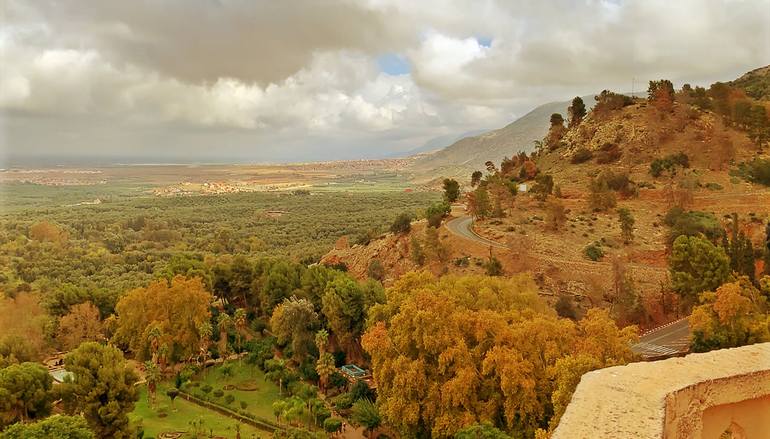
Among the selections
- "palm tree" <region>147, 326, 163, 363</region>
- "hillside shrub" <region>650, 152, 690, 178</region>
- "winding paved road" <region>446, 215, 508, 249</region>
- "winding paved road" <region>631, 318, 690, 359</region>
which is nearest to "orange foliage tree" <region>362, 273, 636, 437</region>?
"winding paved road" <region>631, 318, 690, 359</region>

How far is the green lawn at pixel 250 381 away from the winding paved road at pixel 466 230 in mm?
20778

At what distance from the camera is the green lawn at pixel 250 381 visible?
105 ft

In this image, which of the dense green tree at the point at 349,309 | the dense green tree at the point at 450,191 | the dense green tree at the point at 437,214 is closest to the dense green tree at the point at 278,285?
the dense green tree at the point at 349,309

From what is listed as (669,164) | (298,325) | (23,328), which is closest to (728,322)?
(298,325)

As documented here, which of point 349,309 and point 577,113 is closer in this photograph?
point 349,309

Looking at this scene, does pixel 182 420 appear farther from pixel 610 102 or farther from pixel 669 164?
pixel 610 102

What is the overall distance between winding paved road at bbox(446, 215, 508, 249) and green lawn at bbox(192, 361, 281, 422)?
68.2ft

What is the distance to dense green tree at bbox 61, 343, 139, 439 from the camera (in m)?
24.8

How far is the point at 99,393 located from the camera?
81.9 feet

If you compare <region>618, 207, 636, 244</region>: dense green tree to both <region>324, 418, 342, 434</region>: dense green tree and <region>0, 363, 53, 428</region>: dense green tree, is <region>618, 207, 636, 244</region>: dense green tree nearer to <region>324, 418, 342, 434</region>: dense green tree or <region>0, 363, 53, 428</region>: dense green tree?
<region>324, 418, 342, 434</region>: dense green tree

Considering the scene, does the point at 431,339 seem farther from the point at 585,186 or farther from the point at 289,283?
the point at 585,186

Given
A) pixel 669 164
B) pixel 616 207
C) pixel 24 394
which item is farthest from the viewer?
pixel 669 164

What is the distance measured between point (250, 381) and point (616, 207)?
120 ft

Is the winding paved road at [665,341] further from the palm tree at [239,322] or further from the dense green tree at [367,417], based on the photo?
the palm tree at [239,322]
